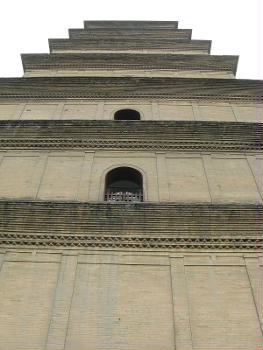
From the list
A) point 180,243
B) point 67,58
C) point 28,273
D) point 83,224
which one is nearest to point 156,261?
point 180,243

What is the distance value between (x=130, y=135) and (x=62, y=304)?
15.6 feet

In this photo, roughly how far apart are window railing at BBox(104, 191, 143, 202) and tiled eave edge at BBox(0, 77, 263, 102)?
3.91m

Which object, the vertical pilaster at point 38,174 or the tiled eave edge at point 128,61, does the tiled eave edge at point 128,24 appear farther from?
the vertical pilaster at point 38,174

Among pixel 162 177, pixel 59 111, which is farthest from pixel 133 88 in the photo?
pixel 162 177

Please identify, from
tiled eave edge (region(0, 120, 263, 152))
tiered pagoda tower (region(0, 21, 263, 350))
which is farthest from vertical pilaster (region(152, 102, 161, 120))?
tiled eave edge (region(0, 120, 263, 152))

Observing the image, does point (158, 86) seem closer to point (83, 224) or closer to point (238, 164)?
point (238, 164)

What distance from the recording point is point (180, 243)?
7.71 m

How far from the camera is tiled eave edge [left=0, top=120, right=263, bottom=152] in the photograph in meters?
10.2

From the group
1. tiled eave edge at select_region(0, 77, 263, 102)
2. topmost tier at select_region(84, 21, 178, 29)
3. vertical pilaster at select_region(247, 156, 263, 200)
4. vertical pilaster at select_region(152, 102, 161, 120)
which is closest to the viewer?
vertical pilaster at select_region(247, 156, 263, 200)

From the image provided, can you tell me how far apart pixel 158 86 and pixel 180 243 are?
6.09 m

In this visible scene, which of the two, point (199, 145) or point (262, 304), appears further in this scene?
point (199, 145)

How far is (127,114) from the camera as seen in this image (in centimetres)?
1216

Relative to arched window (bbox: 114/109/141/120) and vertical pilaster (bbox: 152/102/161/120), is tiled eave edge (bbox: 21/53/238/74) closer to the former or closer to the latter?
vertical pilaster (bbox: 152/102/161/120)

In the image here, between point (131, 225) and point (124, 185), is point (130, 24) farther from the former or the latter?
point (131, 225)
